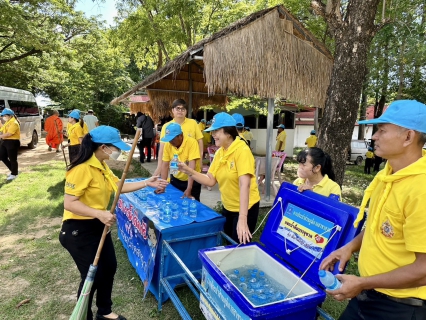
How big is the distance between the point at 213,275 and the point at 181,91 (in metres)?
8.31

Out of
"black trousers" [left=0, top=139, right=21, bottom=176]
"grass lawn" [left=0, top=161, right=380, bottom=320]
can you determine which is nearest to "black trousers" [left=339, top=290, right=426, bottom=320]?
"grass lawn" [left=0, top=161, right=380, bottom=320]

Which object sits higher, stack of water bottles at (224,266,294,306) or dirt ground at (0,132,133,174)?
stack of water bottles at (224,266,294,306)

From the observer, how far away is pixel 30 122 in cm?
1293

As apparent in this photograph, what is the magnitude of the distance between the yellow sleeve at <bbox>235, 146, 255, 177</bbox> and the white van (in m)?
12.0

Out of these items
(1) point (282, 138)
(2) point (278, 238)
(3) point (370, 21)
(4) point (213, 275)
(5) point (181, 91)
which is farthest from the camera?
(1) point (282, 138)

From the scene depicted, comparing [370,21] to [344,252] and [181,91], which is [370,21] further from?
[181,91]

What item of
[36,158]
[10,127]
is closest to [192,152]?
[10,127]

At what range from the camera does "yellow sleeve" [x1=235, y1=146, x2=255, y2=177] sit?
2473 millimetres

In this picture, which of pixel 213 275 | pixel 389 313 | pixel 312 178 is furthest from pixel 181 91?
pixel 389 313

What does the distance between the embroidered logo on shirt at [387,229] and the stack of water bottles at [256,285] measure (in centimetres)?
86

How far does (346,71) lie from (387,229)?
3670mm

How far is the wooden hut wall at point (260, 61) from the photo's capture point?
5.21 meters

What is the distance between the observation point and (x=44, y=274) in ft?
11.6

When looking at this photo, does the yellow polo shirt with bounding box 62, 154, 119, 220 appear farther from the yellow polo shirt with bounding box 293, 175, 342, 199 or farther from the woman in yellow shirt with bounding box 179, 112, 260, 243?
the yellow polo shirt with bounding box 293, 175, 342, 199
